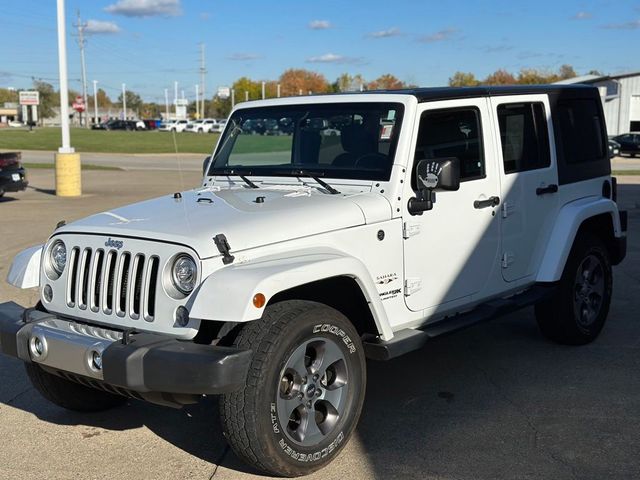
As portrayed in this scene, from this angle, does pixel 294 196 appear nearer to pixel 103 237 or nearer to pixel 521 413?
pixel 103 237

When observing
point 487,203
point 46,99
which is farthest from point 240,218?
point 46,99

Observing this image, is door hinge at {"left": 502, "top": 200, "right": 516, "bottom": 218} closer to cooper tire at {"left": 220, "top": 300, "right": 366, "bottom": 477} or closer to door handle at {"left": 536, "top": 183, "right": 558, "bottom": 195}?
door handle at {"left": 536, "top": 183, "right": 558, "bottom": 195}

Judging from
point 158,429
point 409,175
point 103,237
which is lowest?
point 158,429

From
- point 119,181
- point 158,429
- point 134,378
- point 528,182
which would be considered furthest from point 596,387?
point 119,181

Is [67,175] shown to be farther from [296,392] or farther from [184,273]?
[296,392]

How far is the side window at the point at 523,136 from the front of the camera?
213 inches

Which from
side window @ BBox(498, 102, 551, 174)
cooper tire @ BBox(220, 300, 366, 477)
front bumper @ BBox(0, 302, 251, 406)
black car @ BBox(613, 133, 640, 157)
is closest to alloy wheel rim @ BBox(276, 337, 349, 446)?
cooper tire @ BBox(220, 300, 366, 477)

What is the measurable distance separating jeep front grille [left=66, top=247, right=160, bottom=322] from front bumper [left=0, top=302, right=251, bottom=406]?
0.12 meters

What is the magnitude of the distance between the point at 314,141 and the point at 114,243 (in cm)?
167

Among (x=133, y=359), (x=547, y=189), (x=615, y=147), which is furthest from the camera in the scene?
(x=615, y=147)

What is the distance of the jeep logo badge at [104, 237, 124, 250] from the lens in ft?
12.8

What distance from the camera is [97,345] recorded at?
3635mm

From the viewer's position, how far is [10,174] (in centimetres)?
1600

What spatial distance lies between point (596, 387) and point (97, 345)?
131 inches
